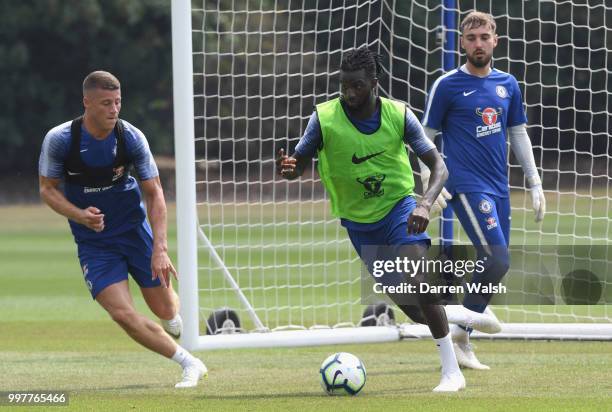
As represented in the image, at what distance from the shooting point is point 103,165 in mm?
8594

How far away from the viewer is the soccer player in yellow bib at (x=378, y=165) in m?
8.37

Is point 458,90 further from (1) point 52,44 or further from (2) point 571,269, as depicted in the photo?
(1) point 52,44

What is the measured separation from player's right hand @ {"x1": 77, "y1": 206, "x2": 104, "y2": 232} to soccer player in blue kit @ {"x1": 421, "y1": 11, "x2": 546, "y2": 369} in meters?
2.43

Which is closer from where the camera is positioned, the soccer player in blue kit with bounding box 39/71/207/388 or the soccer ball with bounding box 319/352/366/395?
the soccer ball with bounding box 319/352/366/395

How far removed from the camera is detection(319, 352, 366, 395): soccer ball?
827cm

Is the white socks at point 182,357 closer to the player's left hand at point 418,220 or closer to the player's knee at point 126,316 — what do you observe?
the player's knee at point 126,316

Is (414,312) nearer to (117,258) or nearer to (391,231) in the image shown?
(391,231)

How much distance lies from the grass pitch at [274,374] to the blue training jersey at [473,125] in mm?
1422

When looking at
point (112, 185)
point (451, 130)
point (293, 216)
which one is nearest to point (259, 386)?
point (112, 185)

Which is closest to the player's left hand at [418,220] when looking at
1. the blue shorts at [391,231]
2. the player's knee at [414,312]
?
the blue shorts at [391,231]

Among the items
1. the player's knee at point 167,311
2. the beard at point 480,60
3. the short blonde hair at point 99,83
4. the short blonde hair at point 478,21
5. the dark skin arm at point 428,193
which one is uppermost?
the short blonde hair at point 478,21

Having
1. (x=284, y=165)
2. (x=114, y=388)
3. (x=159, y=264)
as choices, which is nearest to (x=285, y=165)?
(x=284, y=165)

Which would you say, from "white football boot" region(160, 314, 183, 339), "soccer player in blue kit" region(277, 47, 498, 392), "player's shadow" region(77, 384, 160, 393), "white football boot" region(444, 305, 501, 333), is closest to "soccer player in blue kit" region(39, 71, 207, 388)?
"player's shadow" region(77, 384, 160, 393)

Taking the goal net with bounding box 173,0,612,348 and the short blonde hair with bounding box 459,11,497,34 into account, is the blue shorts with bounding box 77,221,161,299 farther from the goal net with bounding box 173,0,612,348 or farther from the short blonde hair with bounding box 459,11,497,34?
the short blonde hair with bounding box 459,11,497,34
